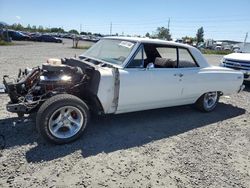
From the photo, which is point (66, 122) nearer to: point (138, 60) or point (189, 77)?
point (138, 60)

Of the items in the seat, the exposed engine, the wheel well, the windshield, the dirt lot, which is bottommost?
the dirt lot

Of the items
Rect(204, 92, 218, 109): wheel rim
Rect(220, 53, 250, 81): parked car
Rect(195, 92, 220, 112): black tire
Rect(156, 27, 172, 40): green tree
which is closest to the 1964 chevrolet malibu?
Rect(195, 92, 220, 112): black tire

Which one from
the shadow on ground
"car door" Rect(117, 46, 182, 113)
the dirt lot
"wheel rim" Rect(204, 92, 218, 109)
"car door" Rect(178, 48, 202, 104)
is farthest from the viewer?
"wheel rim" Rect(204, 92, 218, 109)

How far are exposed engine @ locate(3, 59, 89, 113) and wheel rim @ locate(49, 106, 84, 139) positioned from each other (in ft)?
1.13

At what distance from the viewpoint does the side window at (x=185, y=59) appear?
5148 millimetres

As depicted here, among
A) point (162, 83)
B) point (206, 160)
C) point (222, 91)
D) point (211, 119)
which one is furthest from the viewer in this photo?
point (222, 91)

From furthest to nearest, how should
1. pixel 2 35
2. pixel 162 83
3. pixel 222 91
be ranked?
1. pixel 2 35
2. pixel 222 91
3. pixel 162 83

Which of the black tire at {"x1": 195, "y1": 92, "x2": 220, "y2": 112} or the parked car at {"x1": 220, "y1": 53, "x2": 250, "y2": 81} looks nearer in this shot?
the black tire at {"x1": 195, "y1": 92, "x2": 220, "y2": 112}

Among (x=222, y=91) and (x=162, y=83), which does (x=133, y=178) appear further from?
(x=222, y=91)

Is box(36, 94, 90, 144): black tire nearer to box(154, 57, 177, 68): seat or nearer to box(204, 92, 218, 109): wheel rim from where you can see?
box(154, 57, 177, 68): seat

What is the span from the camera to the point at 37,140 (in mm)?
3844

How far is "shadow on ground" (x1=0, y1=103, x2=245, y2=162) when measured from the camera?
12.0ft

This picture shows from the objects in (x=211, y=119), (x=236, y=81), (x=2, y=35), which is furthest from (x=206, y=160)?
(x=2, y=35)

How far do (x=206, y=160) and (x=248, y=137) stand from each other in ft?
5.11
